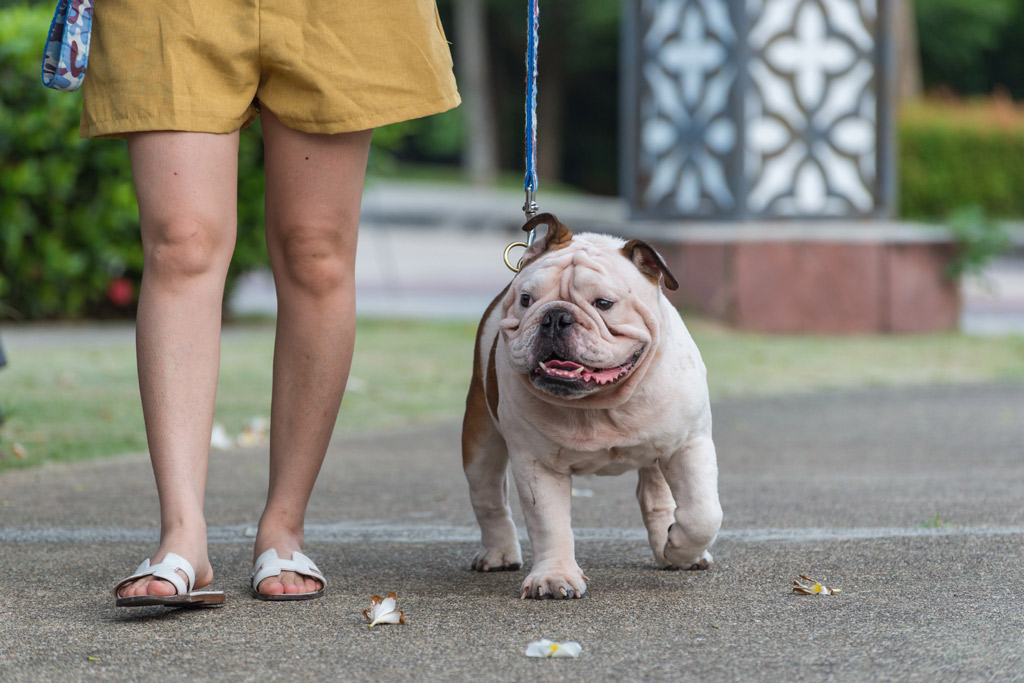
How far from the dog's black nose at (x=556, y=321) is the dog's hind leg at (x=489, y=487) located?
0.51m

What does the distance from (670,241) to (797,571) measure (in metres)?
6.15

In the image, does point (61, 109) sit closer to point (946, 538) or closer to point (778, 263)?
point (778, 263)

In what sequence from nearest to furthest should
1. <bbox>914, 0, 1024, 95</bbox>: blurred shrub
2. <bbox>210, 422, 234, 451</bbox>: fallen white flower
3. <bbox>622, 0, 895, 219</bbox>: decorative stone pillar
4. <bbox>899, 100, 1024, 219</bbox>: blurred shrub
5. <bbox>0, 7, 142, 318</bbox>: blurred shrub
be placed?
<bbox>210, 422, 234, 451</bbox>: fallen white flower < <bbox>0, 7, 142, 318</bbox>: blurred shrub < <bbox>622, 0, 895, 219</bbox>: decorative stone pillar < <bbox>899, 100, 1024, 219</bbox>: blurred shrub < <bbox>914, 0, 1024, 95</bbox>: blurred shrub

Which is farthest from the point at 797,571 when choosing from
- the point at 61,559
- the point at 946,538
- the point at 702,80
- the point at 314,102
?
the point at 702,80

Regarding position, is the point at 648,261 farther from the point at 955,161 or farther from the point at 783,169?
the point at 955,161

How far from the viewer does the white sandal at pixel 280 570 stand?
105 inches

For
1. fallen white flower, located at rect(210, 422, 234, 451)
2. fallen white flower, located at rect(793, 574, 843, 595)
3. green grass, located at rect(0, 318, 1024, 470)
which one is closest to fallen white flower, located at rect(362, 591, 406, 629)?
fallen white flower, located at rect(793, 574, 843, 595)

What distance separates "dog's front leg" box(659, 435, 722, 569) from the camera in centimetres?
273

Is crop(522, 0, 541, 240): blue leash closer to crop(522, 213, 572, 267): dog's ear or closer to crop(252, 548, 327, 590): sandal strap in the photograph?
crop(522, 213, 572, 267): dog's ear

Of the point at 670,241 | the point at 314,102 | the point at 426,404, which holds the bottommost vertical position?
the point at 426,404

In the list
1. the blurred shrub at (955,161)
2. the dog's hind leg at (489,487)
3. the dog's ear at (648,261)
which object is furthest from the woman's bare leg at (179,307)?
the blurred shrub at (955,161)

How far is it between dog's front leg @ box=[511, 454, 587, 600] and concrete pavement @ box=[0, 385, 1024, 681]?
0.06m

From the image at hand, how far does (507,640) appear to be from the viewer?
2.36 m

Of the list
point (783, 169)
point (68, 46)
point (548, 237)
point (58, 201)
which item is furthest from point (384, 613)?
point (783, 169)
